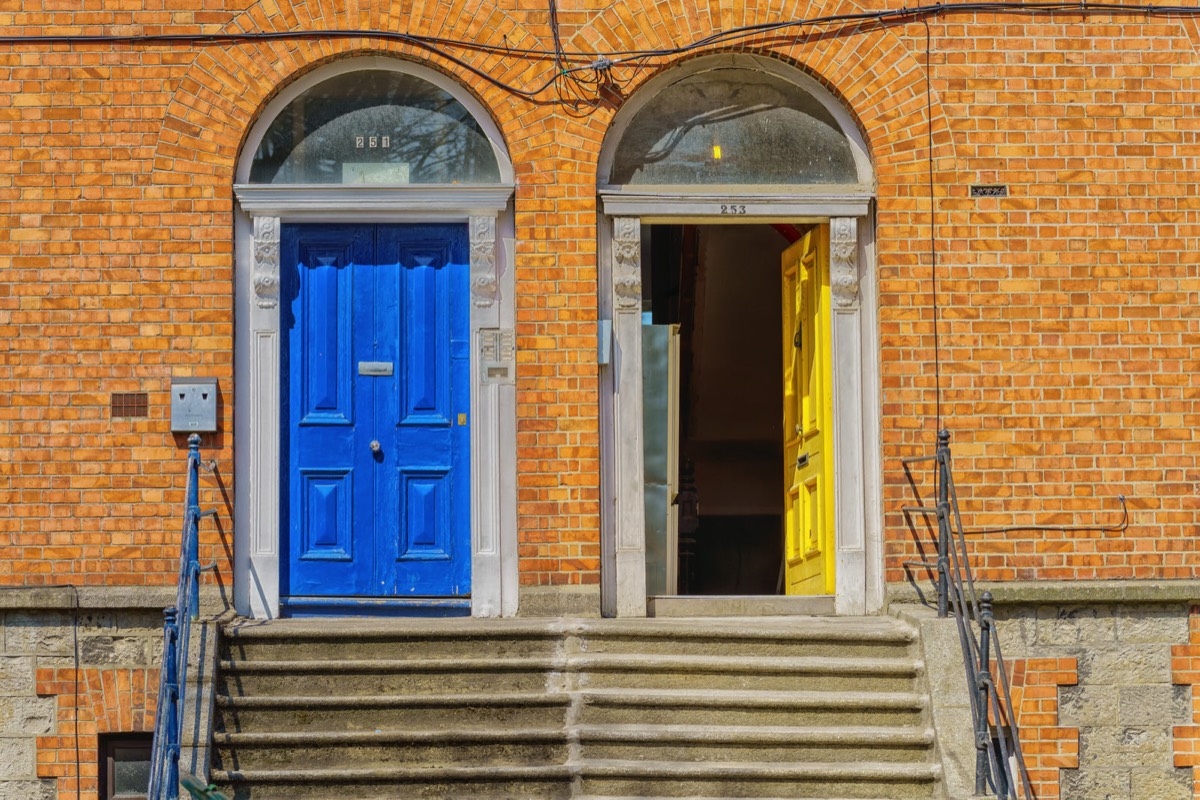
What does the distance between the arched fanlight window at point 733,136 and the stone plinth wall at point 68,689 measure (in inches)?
155

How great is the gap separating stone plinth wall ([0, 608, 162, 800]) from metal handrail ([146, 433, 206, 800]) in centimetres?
48

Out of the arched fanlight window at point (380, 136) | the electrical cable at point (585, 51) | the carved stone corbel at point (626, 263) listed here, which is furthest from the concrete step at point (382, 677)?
the electrical cable at point (585, 51)

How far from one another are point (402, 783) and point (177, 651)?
1362mm

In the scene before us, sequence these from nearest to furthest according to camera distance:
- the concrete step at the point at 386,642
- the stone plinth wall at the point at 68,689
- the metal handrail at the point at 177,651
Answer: the metal handrail at the point at 177,651, the concrete step at the point at 386,642, the stone plinth wall at the point at 68,689

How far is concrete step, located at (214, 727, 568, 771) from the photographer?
27.2 feet

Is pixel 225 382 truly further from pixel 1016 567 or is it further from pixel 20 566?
pixel 1016 567

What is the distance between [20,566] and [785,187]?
16.4ft

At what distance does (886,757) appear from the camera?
27.5ft

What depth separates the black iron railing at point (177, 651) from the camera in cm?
780

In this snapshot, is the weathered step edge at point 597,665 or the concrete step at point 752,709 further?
the weathered step edge at point 597,665

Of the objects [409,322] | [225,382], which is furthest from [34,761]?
[409,322]

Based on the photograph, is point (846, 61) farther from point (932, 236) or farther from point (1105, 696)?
point (1105, 696)

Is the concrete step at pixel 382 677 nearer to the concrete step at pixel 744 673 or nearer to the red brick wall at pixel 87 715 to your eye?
the concrete step at pixel 744 673

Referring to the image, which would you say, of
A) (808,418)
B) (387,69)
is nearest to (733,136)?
(808,418)
